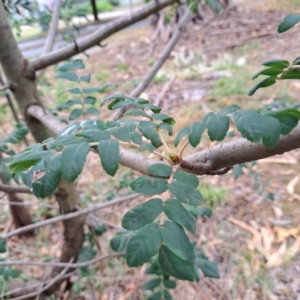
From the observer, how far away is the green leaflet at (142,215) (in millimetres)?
376

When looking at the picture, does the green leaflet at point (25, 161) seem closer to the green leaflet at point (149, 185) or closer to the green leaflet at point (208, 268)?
the green leaflet at point (149, 185)

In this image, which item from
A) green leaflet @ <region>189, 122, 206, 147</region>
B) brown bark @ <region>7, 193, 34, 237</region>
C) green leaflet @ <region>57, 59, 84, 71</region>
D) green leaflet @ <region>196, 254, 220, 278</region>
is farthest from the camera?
brown bark @ <region>7, 193, 34, 237</region>

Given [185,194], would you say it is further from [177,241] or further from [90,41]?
[90,41]

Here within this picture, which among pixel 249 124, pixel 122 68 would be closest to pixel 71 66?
pixel 249 124

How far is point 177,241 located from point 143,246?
0.04 m

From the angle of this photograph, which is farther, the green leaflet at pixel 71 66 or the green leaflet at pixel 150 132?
the green leaflet at pixel 71 66

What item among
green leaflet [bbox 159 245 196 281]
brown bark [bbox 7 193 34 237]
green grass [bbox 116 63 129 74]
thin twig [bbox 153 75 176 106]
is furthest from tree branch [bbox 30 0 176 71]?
green grass [bbox 116 63 129 74]

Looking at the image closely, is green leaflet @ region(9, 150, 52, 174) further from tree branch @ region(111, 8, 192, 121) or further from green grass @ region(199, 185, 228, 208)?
green grass @ region(199, 185, 228, 208)

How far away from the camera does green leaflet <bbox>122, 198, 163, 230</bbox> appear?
1.24ft

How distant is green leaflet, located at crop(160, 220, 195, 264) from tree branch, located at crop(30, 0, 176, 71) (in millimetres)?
726

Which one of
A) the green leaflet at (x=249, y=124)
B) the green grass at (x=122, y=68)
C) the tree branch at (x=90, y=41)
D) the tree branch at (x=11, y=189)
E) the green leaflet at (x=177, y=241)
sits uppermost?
the tree branch at (x=90, y=41)

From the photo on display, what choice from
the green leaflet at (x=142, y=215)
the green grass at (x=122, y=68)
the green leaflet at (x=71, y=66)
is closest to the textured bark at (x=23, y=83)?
the green leaflet at (x=71, y=66)

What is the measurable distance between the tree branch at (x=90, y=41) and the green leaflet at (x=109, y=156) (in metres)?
0.61

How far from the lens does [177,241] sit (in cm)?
35
